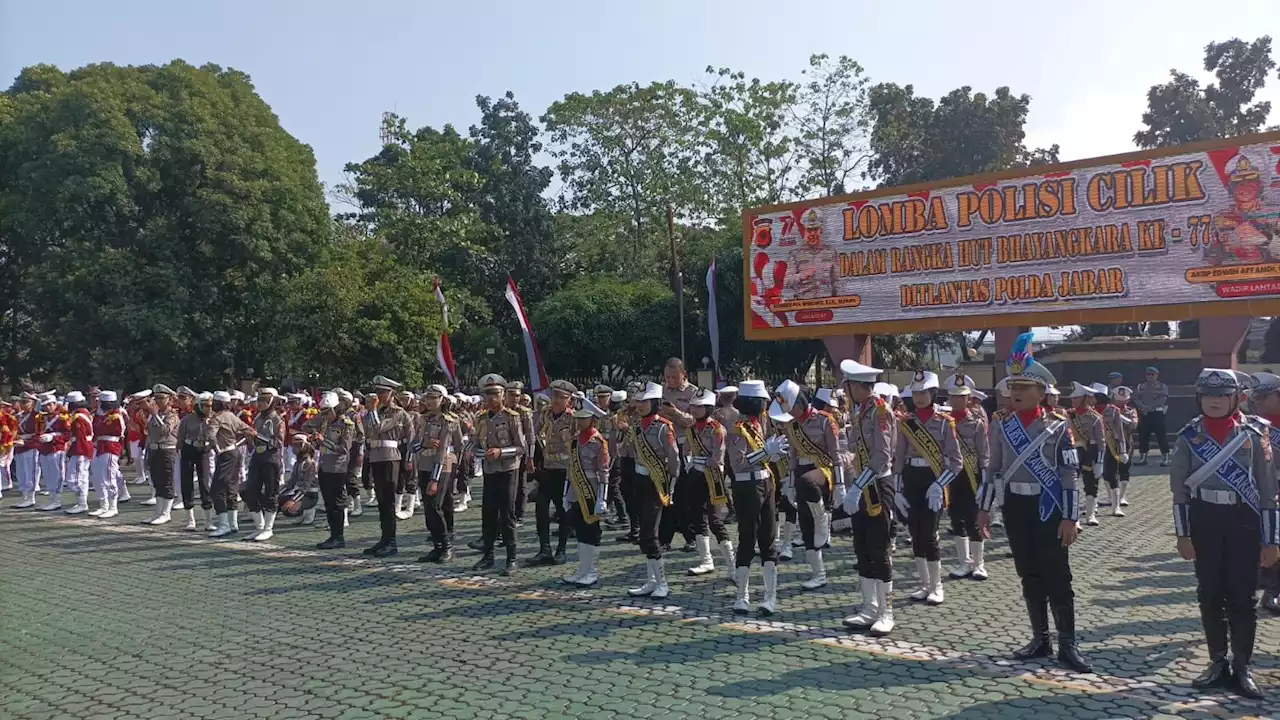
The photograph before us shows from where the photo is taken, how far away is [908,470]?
31.0 ft

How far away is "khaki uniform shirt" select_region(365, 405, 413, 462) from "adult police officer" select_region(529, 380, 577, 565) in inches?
77.7

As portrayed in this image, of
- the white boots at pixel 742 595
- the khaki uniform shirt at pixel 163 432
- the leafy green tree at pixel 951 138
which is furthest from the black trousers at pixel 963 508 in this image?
the leafy green tree at pixel 951 138

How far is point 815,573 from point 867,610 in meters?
1.93

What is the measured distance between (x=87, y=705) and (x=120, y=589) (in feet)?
14.0

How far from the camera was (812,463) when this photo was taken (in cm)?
1038

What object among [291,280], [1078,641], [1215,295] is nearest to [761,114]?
[291,280]

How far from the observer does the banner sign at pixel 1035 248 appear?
1917 centimetres

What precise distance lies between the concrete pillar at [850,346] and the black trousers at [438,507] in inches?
539

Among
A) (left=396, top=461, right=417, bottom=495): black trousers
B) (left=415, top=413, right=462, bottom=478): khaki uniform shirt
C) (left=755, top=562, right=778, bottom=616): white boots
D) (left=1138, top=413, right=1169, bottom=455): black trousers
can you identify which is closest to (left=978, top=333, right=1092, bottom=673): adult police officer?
(left=755, top=562, right=778, bottom=616): white boots

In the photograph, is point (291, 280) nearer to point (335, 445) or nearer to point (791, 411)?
point (335, 445)

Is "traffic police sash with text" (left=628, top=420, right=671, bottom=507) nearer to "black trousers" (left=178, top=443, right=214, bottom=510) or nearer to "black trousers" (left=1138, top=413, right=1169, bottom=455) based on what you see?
"black trousers" (left=178, top=443, right=214, bottom=510)

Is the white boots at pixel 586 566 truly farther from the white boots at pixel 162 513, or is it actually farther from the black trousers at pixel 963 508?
the white boots at pixel 162 513

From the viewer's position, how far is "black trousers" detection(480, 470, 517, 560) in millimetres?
10922

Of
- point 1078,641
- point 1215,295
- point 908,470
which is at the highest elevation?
point 1215,295
